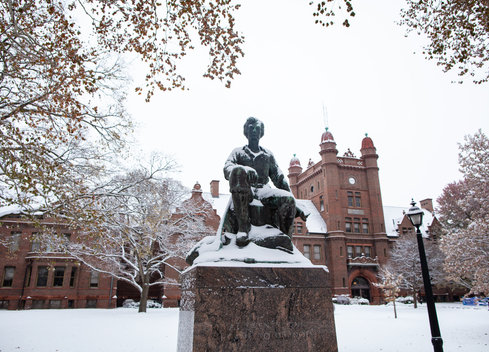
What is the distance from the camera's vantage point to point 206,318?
3.75m

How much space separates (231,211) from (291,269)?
1.36 metres

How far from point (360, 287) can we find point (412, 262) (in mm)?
7340

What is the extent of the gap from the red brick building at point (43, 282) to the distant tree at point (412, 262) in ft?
96.5

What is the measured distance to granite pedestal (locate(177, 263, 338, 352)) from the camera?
3.74 m

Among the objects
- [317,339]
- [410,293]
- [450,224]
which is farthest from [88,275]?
[450,224]

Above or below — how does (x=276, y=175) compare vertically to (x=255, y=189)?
above

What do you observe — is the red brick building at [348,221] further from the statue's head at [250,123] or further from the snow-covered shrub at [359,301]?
the statue's head at [250,123]

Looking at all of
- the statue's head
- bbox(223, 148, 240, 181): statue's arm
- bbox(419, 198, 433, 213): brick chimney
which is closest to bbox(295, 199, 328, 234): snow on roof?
bbox(419, 198, 433, 213): brick chimney

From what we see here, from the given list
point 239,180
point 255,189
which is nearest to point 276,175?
point 255,189

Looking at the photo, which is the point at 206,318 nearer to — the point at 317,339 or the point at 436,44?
the point at 317,339

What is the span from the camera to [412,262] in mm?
34938

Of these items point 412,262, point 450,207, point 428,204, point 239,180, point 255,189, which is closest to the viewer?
point 239,180

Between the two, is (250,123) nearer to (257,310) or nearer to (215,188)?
(257,310)

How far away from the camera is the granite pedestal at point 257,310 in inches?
147
